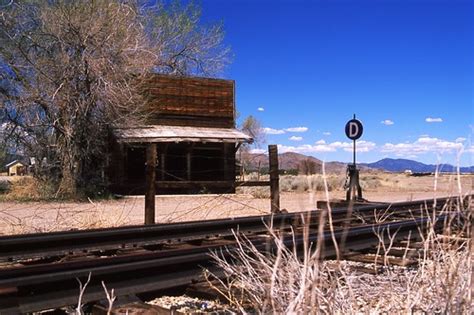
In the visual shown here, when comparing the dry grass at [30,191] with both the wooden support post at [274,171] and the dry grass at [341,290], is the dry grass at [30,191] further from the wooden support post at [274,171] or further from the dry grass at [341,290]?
the dry grass at [341,290]

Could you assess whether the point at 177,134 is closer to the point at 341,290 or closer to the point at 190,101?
the point at 190,101

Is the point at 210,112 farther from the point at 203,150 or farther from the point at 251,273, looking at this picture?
the point at 251,273

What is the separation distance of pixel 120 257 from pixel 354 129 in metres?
11.2

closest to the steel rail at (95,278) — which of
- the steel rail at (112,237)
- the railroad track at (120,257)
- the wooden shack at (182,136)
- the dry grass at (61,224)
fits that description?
the railroad track at (120,257)

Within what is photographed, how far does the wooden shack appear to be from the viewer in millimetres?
24250

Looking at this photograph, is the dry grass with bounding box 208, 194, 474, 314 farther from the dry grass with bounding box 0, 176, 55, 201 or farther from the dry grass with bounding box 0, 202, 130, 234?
the dry grass with bounding box 0, 176, 55, 201

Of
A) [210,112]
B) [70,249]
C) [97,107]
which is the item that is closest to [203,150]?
[210,112]

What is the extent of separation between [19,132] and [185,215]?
1223 centimetres

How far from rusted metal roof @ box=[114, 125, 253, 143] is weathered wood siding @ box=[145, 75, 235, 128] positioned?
0.60 metres

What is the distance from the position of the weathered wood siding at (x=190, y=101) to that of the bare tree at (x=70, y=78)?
2597mm

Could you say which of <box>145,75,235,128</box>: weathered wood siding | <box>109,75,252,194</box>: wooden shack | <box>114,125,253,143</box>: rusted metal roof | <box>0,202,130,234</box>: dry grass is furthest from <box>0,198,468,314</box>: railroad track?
<box>145,75,235,128</box>: weathered wood siding

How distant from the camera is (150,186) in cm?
1058

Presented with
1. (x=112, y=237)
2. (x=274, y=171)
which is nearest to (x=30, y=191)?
(x=274, y=171)

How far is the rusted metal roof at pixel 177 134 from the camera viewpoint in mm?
23203
